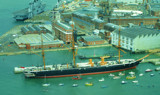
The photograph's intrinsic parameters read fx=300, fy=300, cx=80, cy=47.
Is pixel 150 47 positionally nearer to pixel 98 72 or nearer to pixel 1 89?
pixel 98 72

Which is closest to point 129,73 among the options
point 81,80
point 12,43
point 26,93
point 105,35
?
point 81,80

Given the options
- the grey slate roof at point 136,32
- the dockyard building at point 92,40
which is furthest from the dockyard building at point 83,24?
the grey slate roof at point 136,32

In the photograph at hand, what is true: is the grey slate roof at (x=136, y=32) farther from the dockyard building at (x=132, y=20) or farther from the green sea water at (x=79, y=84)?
the dockyard building at (x=132, y=20)

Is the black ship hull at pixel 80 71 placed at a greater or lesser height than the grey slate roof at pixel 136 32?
lesser

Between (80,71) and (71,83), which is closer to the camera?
(71,83)

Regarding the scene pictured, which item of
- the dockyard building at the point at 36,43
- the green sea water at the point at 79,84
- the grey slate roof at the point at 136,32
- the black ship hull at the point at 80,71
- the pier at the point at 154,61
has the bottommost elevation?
the green sea water at the point at 79,84

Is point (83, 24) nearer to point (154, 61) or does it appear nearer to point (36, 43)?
point (36, 43)

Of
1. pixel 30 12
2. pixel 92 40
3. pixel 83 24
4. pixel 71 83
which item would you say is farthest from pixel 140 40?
pixel 30 12

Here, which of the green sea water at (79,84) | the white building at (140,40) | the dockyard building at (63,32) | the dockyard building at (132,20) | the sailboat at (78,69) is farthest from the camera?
the dockyard building at (132,20)

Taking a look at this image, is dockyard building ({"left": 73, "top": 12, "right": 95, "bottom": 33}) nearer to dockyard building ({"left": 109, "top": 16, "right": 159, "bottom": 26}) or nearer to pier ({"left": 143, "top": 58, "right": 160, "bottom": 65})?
dockyard building ({"left": 109, "top": 16, "right": 159, "bottom": 26})
